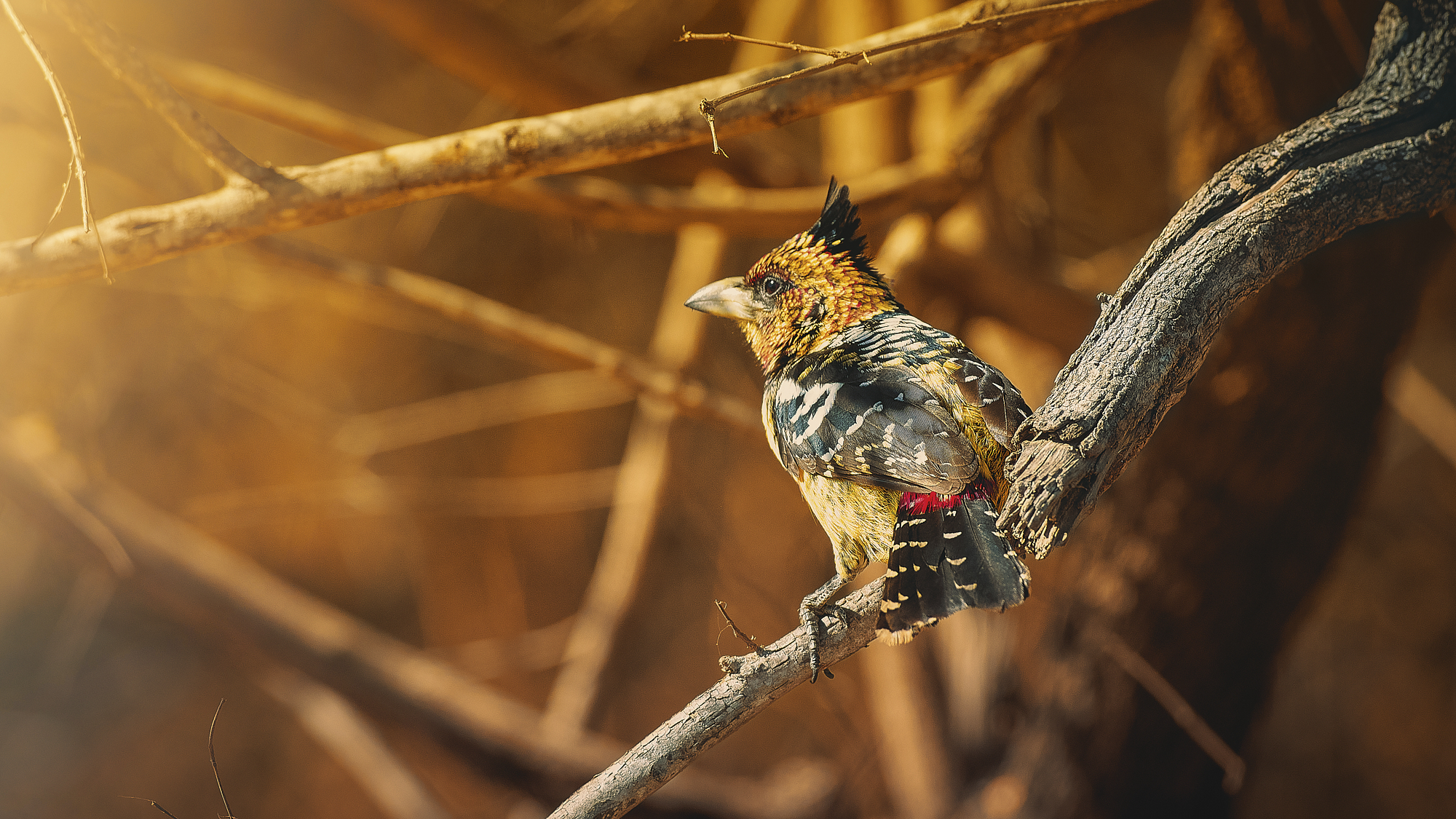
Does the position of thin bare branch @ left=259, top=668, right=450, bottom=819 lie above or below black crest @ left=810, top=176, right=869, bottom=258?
above

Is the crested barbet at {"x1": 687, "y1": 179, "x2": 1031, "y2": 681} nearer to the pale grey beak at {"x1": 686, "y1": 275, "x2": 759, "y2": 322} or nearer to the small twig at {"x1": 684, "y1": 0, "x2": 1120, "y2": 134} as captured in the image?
the pale grey beak at {"x1": 686, "y1": 275, "x2": 759, "y2": 322}

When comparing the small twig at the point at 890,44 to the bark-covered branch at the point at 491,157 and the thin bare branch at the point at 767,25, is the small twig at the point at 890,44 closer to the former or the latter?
the bark-covered branch at the point at 491,157

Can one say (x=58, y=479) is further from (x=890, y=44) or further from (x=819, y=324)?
(x=890, y=44)

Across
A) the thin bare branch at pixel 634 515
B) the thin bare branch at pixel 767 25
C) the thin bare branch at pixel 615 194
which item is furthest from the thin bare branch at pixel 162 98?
the thin bare branch at pixel 767 25

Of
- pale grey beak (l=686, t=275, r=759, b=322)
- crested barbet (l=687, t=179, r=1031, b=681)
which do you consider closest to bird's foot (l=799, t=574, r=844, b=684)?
crested barbet (l=687, t=179, r=1031, b=681)

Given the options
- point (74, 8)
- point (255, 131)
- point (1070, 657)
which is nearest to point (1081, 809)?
point (1070, 657)

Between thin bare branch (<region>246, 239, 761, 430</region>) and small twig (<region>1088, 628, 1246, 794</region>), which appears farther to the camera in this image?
thin bare branch (<region>246, 239, 761, 430</region>)
